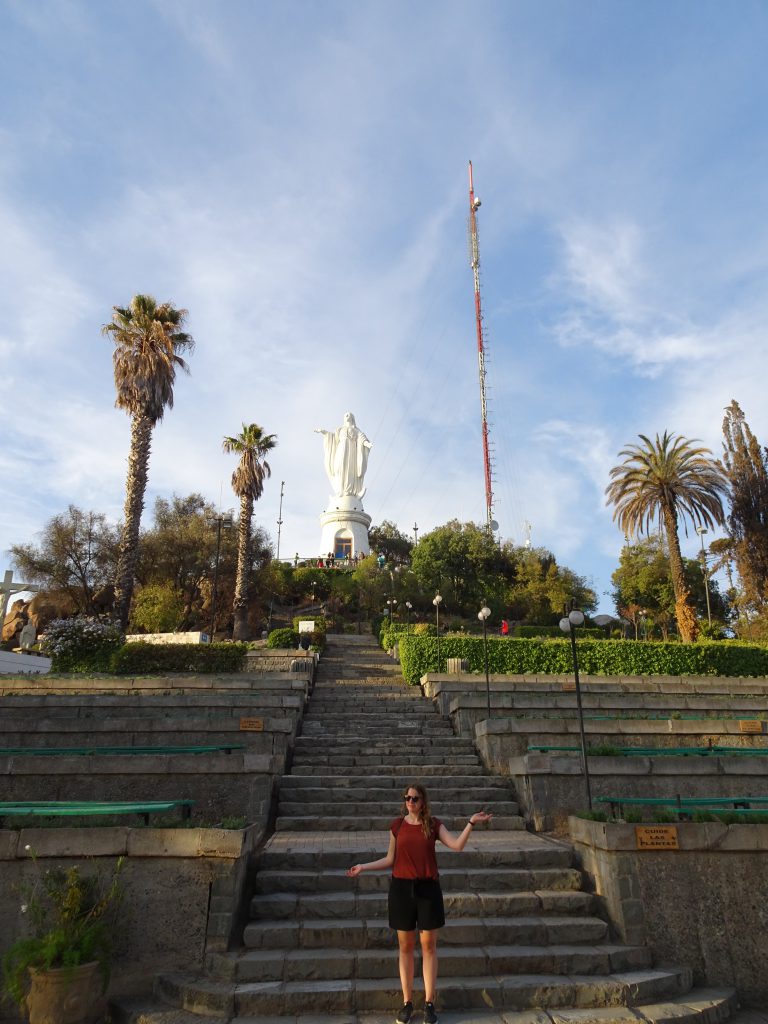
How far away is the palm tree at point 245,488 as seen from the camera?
1286 inches

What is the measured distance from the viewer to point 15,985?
15.6 feet

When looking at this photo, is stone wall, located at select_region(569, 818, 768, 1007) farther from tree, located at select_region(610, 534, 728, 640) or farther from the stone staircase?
tree, located at select_region(610, 534, 728, 640)

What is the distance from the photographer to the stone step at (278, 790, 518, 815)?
348 inches

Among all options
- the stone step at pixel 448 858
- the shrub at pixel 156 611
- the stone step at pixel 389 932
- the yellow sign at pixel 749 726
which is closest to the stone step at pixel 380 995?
the stone step at pixel 389 932

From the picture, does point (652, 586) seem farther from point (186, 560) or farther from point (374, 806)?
point (374, 806)

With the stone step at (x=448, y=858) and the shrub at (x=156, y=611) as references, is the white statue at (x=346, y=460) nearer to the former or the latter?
the shrub at (x=156, y=611)

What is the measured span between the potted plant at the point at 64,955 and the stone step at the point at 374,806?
3.59 meters

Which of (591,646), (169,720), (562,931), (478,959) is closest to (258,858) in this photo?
(478,959)

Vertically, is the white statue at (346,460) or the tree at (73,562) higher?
the white statue at (346,460)

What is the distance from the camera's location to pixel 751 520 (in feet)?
109

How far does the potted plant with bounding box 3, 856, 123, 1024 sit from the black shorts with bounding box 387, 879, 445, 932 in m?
2.28

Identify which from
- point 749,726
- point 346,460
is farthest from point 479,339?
point 749,726

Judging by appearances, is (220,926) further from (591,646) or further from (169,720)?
(591,646)

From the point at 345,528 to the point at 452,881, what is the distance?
49799 millimetres
